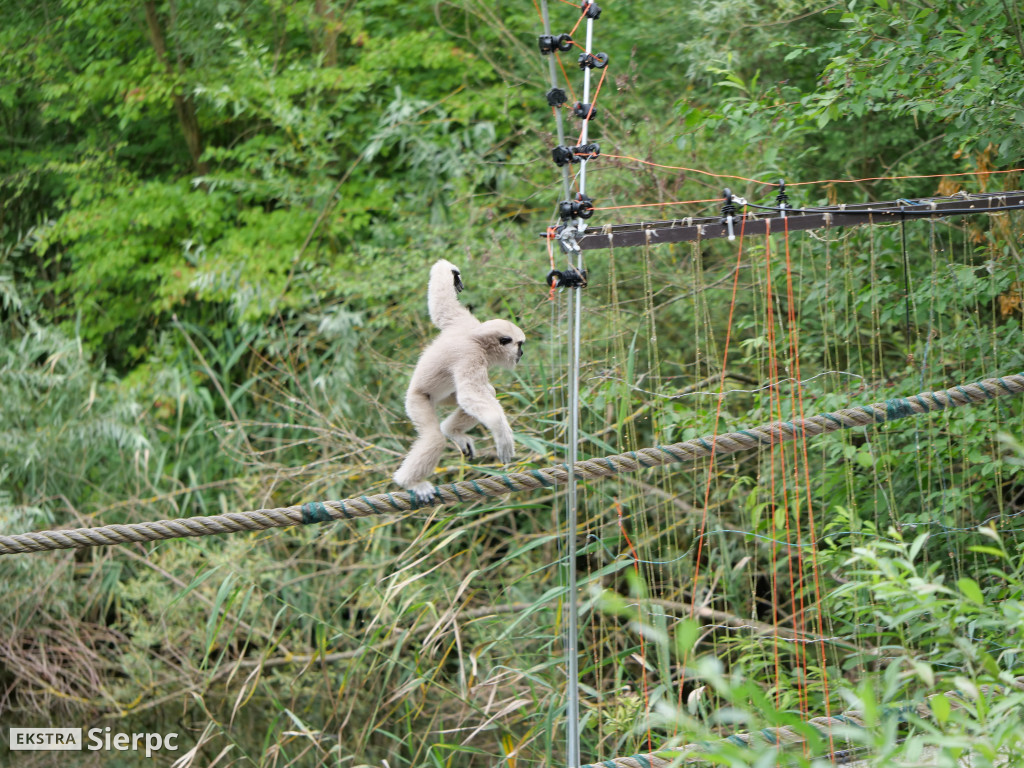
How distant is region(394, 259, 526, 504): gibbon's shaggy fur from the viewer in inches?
92.4

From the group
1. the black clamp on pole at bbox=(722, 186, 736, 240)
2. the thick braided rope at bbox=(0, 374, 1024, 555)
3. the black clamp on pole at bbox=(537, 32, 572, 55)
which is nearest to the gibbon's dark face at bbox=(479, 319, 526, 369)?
the thick braided rope at bbox=(0, 374, 1024, 555)

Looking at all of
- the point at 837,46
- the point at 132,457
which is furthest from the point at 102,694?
the point at 837,46

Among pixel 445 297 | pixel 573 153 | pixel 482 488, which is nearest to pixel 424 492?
pixel 482 488

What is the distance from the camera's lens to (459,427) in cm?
264

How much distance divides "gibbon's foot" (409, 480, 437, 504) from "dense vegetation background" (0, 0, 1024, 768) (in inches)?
26.3

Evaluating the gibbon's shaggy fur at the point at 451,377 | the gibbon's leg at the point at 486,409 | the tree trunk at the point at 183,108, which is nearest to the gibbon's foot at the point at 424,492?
the gibbon's shaggy fur at the point at 451,377

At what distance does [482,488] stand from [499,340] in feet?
1.40

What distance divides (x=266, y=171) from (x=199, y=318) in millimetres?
1350

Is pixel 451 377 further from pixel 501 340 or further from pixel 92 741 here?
pixel 92 741

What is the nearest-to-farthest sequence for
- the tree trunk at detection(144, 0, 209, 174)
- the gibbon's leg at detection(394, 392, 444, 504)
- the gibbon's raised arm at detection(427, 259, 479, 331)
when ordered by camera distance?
the gibbon's leg at detection(394, 392, 444, 504) → the gibbon's raised arm at detection(427, 259, 479, 331) → the tree trunk at detection(144, 0, 209, 174)

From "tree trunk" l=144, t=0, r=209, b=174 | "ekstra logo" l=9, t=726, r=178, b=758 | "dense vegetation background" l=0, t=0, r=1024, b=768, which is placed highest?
"tree trunk" l=144, t=0, r=209, b=174

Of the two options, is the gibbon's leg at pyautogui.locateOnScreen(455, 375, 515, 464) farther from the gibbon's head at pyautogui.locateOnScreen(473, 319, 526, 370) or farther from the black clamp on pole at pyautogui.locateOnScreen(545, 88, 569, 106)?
the black clamp on pole at pyautogui.locateOnScreen(545, 88, 569, 106)

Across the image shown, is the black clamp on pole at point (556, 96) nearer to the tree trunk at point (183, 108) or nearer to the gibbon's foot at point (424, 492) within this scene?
the gibbon's foot at point (424, 492)

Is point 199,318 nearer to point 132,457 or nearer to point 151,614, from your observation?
point 132,457
